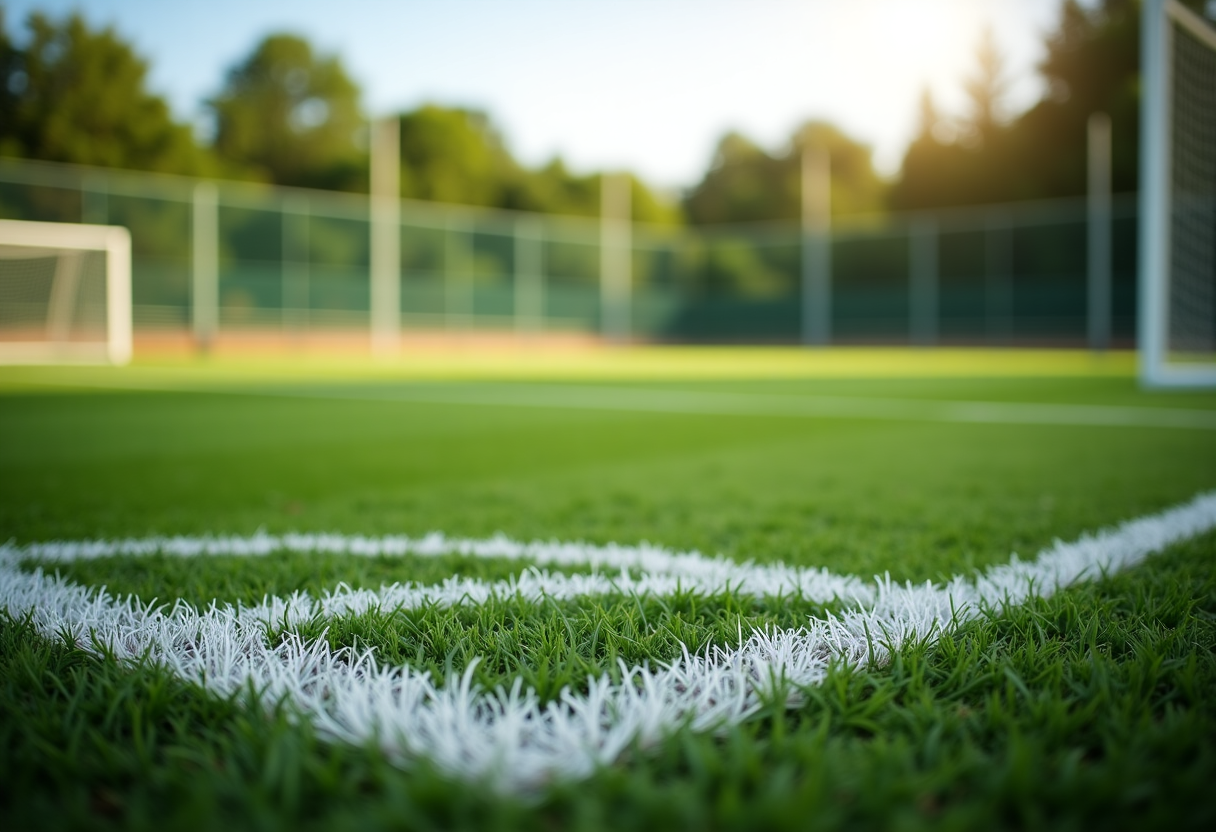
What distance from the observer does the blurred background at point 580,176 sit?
20.4 m

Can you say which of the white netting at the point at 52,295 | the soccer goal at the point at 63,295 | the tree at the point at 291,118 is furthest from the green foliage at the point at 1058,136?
the white netting at the point at 52,295

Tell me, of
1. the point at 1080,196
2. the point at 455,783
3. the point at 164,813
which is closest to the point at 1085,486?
the point at 455,783

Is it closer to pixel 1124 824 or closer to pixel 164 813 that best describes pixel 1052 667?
pixel 1124 824

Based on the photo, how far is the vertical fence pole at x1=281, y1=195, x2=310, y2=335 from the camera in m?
20.1

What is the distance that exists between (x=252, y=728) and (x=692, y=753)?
0.53 meters

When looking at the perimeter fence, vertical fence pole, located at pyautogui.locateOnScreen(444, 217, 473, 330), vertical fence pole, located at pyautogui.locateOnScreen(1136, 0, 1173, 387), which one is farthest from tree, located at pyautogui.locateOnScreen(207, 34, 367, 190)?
vertical fence pole, located at pyautogui.locateOnScreen(1136, 0, 1173, 387)

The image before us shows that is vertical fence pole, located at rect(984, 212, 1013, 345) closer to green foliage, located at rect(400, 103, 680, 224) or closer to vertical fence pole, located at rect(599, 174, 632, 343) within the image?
vertical fence pole, located at rect(599, 174, 632, 343)

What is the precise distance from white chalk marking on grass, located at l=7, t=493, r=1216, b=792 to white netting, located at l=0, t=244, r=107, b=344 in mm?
15670

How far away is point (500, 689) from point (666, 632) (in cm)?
38

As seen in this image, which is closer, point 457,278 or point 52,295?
point 52,295

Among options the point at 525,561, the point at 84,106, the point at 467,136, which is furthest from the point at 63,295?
the point at 467,136

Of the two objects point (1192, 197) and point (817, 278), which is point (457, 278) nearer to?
point (817, 278)

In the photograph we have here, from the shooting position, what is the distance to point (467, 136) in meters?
39.6

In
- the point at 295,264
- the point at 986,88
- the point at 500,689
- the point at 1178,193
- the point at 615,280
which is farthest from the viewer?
the point at 986,88
